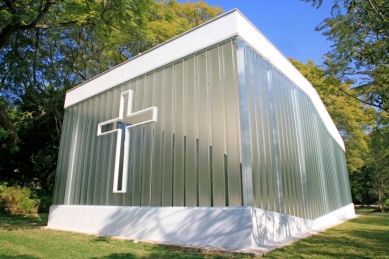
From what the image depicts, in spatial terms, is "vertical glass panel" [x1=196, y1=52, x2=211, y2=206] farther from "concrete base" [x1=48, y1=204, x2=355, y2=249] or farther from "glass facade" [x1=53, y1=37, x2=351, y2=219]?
"concrete base" [x1=48, y1=204, x2=355, y2=249]

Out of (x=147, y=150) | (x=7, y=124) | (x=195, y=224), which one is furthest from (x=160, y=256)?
(x=7, y=124)

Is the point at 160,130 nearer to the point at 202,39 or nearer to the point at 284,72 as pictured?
the point at 202,39

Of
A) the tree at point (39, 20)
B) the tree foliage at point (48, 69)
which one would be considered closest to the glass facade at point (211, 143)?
the tree at point (39, 20)

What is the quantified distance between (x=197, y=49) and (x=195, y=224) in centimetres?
415

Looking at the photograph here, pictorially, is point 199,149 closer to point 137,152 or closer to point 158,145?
point 158,145

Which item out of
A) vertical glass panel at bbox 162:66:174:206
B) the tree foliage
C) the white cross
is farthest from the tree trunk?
vertical glass panel at bbox 162:66:174:206

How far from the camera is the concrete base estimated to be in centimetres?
525

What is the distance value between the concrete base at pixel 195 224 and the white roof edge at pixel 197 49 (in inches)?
154

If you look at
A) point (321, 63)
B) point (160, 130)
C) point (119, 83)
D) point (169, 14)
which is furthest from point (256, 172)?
point (169, 14)

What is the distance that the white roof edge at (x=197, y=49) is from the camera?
21.7 feet

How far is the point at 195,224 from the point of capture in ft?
19.3

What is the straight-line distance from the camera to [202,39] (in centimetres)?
698

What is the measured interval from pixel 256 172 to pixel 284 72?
4.25 meters

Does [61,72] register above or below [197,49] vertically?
above
